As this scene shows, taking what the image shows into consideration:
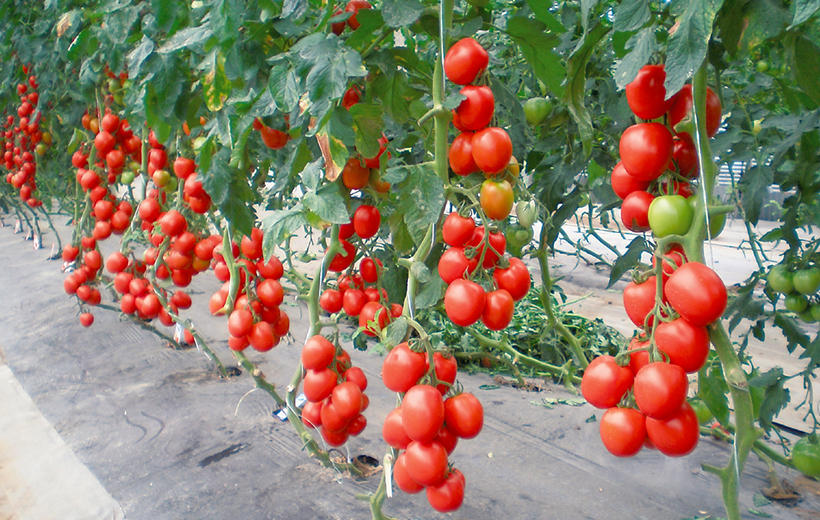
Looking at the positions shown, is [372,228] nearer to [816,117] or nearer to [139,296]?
[816,117]

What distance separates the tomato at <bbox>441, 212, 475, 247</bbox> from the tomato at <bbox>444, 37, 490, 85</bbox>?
18 centimetres

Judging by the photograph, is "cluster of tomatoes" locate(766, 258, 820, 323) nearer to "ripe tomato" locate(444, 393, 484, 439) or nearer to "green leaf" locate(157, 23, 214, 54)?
"ripe tomato" locate(444, 393, 484, 439)

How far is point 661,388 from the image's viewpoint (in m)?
0.46

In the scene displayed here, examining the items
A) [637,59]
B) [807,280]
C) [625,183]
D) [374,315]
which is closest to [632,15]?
[637,59]

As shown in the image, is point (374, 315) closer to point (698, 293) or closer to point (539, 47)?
point (539, 47)

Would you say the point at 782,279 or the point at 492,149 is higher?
the point at 492,149

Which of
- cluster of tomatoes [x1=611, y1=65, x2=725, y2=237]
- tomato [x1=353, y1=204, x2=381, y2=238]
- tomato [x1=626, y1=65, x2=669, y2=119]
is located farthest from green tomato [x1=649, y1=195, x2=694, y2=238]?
tomato [x1=353, y1=204, x2=381, y2=238]

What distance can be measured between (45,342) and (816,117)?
12.0ft

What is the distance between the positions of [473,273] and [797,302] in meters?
1.07

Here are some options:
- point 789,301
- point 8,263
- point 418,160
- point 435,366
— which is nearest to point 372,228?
point 435,366

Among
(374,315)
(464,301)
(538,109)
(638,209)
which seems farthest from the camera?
(538,109)

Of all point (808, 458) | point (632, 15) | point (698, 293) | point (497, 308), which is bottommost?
point (808, 458)

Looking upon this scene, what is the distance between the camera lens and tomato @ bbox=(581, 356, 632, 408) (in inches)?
20.8

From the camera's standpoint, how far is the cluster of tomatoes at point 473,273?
0.67 metres
